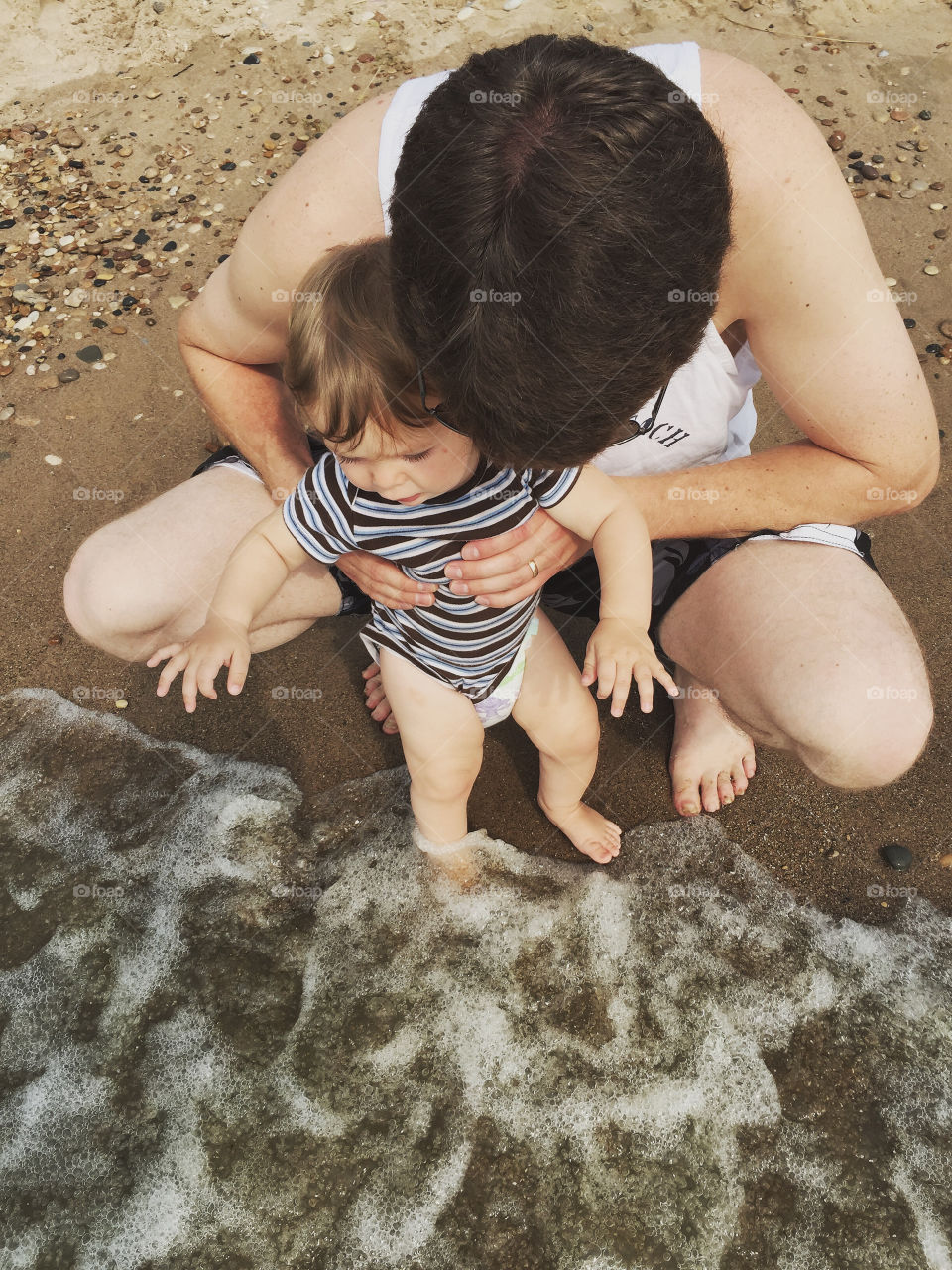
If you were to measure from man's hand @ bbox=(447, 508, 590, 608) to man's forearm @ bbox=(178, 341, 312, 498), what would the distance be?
751mm

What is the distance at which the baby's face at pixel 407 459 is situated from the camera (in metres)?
1.76

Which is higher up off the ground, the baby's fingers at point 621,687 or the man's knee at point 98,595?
the baby's fingers at point 621,687

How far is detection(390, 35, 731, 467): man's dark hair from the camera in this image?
129cm

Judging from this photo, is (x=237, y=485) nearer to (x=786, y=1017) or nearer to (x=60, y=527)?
(x=60, y=527)

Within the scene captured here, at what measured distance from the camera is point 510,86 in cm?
135

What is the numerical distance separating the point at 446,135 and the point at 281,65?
4.17 m

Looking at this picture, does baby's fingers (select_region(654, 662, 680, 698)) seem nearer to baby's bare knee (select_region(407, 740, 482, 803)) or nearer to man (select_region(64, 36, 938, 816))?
man (select_region(64, 36, 938, 816))

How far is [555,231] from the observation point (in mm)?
1278

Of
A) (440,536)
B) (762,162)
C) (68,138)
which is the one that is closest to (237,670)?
(440,536)

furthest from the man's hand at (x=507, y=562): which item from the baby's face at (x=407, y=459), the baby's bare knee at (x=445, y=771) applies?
the baby's bare knee at (x=445, y=771)

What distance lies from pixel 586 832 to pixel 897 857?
0.92 meters

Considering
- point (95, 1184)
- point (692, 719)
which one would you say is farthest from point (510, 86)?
point (95, 1184)

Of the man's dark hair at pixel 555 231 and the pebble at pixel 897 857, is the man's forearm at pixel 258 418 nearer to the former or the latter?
the man's dark hair at pixel 555 231

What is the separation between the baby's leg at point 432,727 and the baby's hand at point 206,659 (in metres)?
0.45
